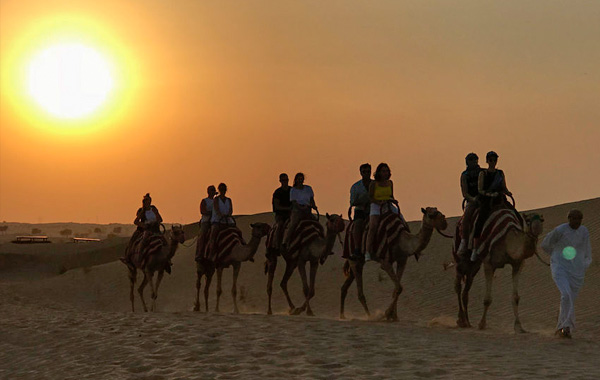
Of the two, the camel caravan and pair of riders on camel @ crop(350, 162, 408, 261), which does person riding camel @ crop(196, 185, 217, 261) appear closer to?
the camel caravan

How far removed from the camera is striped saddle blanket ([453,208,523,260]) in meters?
15.8

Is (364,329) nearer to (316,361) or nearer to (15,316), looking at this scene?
(316,361)

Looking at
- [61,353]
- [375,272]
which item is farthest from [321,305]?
[61,353]

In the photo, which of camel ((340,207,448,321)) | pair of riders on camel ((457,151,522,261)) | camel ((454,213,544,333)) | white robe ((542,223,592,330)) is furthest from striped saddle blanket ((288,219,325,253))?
white robe ((542,223,592,330))

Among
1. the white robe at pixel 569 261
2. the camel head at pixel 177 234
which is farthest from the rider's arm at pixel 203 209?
the white robe at pixel 569 261

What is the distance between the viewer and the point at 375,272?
33.7m

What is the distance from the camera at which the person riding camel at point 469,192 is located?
53.2 ft

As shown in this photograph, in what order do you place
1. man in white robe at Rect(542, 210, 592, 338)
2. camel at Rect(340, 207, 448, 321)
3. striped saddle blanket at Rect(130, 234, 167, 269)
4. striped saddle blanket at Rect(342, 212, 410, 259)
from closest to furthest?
1. man in white robe at Rect(542, 210, 592, 338)
2. camel at Rect(340, 207, 448, 321)
3. striped saddle blanket at Rect(342, 212, 410, 259)
4. striped saddle blanket at Rect(130, 234, 167, 269)

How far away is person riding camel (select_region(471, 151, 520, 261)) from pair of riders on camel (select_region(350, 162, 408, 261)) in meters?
1.86

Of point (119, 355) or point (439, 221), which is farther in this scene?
point (439, 221)

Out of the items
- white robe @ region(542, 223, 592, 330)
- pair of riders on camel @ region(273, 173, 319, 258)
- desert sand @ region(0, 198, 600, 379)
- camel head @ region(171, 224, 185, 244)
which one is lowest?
desert sand @ region(0, 198, 600, 379)

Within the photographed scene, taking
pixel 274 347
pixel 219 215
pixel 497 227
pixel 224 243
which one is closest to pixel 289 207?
pixel 219 215

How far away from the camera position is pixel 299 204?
63.1 feet

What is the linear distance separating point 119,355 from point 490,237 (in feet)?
21.1
